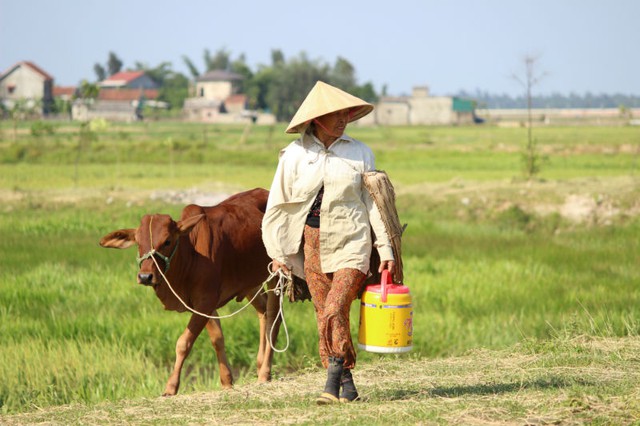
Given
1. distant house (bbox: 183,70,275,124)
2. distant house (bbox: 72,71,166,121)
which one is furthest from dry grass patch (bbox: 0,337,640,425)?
distant house (bbox: 183,70,275,124)

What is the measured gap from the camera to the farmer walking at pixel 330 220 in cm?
551

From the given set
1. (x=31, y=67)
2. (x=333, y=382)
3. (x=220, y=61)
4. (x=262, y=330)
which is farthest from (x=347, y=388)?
(x=220, y=61)

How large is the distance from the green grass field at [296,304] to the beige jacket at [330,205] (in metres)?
2.03

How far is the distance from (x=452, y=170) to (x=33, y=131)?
13063 mm

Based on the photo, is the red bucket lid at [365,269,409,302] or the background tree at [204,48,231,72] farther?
the background tree at [204,48,231,72]

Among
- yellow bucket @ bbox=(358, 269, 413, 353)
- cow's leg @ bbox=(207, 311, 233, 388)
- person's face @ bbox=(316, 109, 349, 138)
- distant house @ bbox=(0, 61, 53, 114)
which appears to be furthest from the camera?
distant house @ bbox=(0, 61, 53, 114)

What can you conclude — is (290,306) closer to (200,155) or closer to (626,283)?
(626,283)

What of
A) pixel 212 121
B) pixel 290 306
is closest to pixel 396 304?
pixel 290 306

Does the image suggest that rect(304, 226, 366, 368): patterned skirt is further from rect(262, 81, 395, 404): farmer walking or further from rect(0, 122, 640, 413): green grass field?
rect(0, 122, 640, 413): green grass field

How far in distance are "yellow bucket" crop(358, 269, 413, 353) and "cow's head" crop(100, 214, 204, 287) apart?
1.57 m

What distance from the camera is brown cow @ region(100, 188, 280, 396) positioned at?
6629 millimetres

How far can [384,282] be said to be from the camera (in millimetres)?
5441

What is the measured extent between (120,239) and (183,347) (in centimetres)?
80

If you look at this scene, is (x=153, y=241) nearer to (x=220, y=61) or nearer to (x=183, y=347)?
(x=183, y=347)
